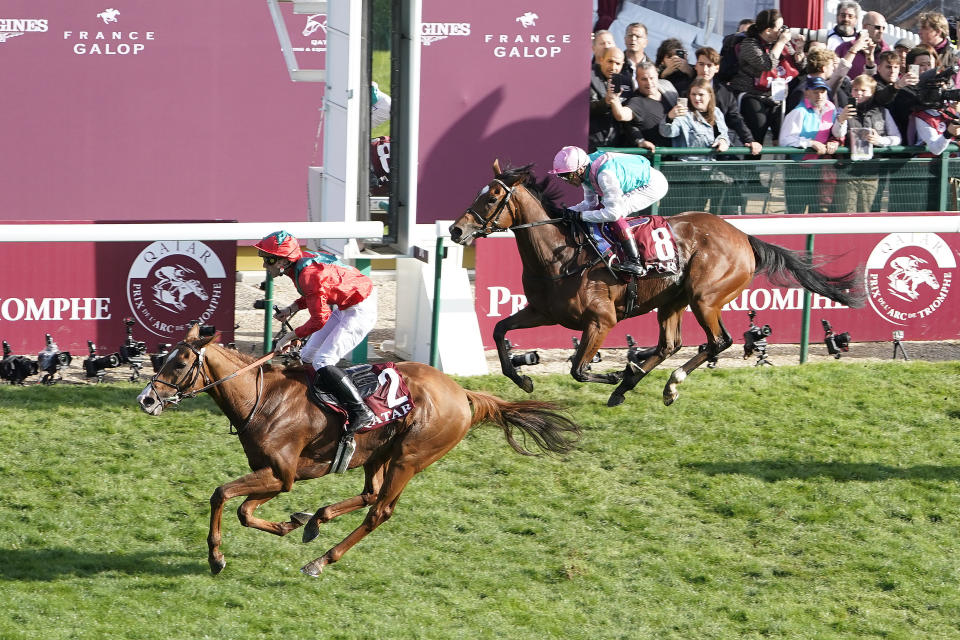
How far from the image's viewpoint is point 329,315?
7266mm

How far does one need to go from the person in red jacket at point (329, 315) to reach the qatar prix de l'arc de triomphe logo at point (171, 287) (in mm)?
2464

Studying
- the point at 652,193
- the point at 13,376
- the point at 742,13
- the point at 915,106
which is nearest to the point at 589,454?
the point at 652,193

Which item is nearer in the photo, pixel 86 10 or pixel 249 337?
pixel 249 337

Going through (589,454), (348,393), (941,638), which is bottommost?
(941,638)

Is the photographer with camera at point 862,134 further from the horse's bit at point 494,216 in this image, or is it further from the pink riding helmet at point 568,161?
the horse's bit at point 494,216

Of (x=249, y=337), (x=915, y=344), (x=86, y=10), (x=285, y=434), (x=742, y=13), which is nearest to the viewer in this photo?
(x=285, y=434)

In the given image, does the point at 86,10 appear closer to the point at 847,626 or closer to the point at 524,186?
the point at 524,186

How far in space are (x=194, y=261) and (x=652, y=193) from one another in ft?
10.3

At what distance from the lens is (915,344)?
37.8 feet

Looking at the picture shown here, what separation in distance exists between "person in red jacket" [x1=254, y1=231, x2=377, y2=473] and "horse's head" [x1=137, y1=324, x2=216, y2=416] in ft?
1.61

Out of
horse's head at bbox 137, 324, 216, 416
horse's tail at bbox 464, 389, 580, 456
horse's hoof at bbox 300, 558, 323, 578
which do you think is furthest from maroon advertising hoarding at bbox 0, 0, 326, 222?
horse's head at bbox 137, 324, 216, 416

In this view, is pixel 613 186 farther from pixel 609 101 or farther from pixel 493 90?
pixel 493 90

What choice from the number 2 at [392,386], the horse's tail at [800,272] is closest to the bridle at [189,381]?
the number 2 at [392,386]

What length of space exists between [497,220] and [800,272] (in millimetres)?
2155
